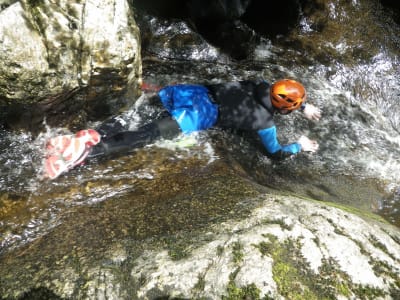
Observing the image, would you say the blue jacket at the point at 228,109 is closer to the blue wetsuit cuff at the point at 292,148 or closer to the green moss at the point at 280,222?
the blue wetsuit cuff at the point at 292,148

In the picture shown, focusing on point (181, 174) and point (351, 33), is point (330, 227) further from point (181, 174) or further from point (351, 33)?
point (351, 33)

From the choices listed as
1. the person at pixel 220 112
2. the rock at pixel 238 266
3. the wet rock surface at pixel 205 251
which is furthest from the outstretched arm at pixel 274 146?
the rock at pixel 238 266

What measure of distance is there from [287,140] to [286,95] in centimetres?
147

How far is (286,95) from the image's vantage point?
19.5 feet

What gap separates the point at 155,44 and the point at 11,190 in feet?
15.7

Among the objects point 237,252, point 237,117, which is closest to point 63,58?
point 237,117

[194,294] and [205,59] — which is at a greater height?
[205,59]

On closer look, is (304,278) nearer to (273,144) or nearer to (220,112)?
(273,144)

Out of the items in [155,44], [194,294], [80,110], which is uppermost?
[155,44]

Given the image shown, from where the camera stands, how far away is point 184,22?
848cm

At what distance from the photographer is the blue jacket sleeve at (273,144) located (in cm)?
610

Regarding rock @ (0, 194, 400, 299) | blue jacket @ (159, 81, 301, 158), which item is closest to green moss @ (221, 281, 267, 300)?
rock @ (0, 194, 400, 299)

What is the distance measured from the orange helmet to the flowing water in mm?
887

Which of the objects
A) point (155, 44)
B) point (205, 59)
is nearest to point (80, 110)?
point (155, 44)
